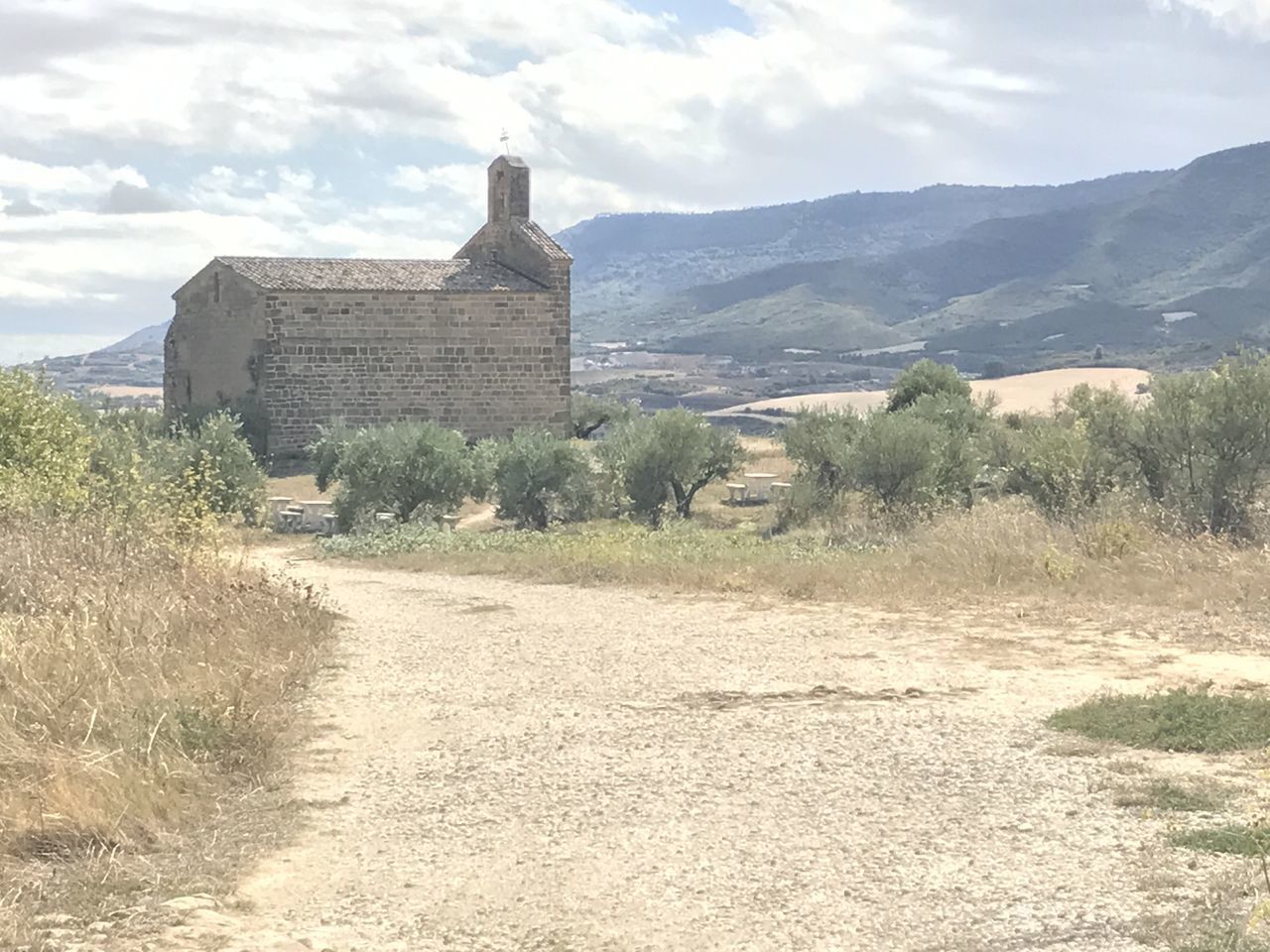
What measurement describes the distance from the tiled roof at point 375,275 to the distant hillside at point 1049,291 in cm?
6178

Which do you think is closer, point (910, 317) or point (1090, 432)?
point (1090, 432)

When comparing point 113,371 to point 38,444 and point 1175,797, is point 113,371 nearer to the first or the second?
point 38,444

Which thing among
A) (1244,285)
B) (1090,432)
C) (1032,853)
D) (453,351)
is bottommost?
(1032,853)

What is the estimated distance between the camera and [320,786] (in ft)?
21.0

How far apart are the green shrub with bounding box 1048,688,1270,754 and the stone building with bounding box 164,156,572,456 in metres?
27.6

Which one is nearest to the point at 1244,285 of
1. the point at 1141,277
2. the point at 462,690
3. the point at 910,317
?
the point at 1141,277

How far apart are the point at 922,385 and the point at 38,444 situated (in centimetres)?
2218

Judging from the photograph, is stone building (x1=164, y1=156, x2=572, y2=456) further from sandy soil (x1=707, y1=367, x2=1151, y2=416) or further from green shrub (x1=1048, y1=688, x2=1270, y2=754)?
green shrub (x1=1048, y1=688, x2=1270, y2=754)

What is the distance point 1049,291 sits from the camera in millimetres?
146875

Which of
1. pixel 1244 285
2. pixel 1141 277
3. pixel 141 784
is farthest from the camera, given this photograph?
pixel 1141 277

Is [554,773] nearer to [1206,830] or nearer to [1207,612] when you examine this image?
[1206,830]

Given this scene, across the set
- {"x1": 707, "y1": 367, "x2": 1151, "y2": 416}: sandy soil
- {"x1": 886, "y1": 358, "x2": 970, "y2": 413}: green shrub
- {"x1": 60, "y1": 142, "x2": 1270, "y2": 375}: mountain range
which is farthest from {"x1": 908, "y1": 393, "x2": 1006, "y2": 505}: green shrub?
{"x1": 60, "y1": 142, "x2": 1270, "y2": 375}: mountain range

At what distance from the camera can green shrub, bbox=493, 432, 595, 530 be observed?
23984 millimetres

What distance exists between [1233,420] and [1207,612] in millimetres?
4821
